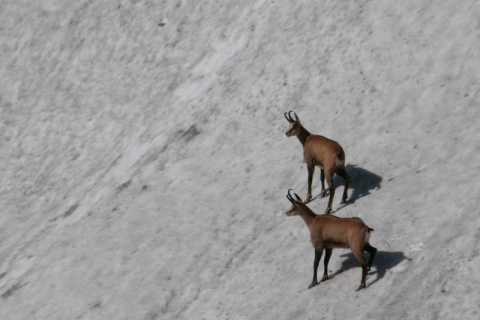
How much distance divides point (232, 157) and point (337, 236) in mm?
8619

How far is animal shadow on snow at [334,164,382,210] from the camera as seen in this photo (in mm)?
18141

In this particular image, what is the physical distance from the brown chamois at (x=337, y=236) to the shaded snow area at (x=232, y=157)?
57cm

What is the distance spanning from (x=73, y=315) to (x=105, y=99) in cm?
1249

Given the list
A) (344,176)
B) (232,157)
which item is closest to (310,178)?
(344,176)

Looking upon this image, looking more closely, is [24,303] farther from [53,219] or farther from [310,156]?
[310,156]

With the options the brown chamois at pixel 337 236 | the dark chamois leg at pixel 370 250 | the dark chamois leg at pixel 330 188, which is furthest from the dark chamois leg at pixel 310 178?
the dark chamois leg at pixel 370 250

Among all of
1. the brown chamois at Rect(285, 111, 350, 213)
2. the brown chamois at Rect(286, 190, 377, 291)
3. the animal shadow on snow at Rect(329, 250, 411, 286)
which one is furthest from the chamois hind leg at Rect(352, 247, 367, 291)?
the brown chamois at Rect(285, 111, 350, 213)

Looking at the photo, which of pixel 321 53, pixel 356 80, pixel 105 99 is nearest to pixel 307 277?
pixel 356 80

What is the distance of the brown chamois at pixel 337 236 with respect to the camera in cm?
1417

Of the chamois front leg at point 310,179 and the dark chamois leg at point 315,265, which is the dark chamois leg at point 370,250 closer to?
the dark chamois leg at point 315,265

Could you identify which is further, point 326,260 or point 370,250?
point 326,260

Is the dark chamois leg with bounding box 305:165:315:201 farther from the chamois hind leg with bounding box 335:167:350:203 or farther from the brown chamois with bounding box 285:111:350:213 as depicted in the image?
the chamois hind leg with bounding box 335:167:350:203

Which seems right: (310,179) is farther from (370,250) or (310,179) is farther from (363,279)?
(363,279)

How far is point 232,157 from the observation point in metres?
22.9
